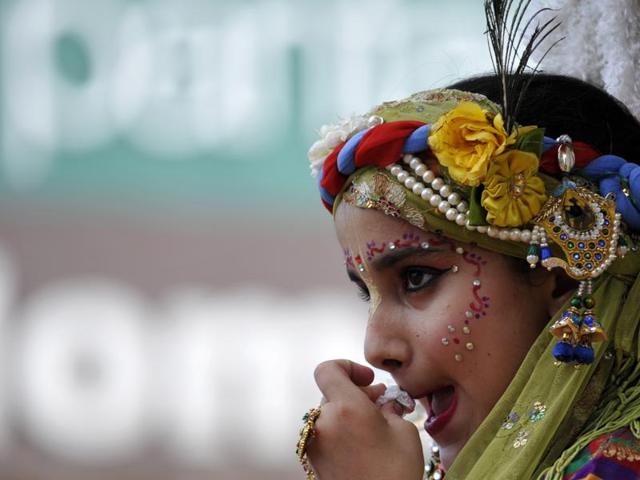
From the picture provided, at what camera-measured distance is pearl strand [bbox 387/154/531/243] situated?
5.53ft

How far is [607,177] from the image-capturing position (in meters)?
1.72

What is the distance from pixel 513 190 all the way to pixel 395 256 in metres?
0.21

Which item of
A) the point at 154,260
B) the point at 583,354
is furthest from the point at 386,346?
the point at 154,260

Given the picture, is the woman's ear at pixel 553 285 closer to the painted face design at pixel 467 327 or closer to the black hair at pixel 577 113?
the painted face design at pixel 467 327

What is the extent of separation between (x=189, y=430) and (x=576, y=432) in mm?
2853

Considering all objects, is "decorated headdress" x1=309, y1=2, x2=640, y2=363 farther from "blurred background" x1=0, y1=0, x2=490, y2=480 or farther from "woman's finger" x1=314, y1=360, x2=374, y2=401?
"blurred background" x1=0, y1=0, x2=490, y2=480

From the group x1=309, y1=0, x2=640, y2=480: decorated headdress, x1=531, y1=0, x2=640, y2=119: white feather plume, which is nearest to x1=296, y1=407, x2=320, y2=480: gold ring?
x1=309, y1=0, x2=640, y2=480: decorated headdress

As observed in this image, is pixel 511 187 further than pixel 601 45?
No

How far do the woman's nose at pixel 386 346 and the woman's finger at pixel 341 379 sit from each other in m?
0.06

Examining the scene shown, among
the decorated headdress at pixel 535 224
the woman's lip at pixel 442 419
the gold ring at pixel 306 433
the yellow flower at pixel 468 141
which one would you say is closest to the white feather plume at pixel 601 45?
the decorated headdress at pixel 535 224

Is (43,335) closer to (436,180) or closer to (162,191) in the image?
(162,191)

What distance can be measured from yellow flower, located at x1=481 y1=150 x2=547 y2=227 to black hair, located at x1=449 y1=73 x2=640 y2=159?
15 centimetres

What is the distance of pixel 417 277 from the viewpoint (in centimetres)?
175

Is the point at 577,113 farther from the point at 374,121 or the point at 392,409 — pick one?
the point at 392,409
